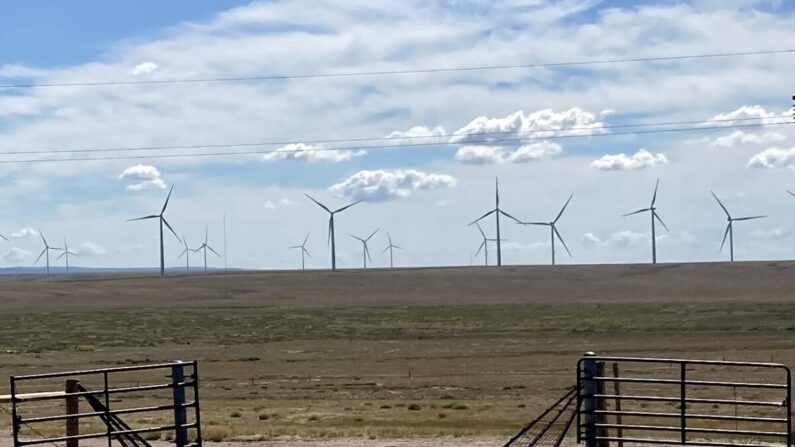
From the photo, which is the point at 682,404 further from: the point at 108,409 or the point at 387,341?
the point at 387,341

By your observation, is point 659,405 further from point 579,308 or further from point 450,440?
point 579,308

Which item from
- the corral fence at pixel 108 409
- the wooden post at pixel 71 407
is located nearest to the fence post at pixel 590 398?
the corral fence at pixel 108 409

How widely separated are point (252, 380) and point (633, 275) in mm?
124949

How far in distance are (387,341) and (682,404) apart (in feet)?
150

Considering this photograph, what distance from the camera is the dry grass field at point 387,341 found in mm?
29750

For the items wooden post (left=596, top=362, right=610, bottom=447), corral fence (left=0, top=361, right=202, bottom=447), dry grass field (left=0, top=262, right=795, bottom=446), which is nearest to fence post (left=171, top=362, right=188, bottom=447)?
corral fence (left=0, top=361, right=202, bottom=447)

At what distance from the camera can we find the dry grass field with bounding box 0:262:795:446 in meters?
29.8

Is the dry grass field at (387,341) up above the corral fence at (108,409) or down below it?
below

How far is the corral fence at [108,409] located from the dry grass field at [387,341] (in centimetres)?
124

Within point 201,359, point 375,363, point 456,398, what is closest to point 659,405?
point 456,398

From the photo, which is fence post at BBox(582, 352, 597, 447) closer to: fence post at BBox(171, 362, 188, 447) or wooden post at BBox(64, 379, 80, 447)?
fence post at BBox(171, 362, 188, 447)

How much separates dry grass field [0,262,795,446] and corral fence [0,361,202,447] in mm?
1243

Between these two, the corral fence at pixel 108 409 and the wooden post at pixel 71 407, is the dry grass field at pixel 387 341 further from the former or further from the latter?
the wooden post at pixel 71 407

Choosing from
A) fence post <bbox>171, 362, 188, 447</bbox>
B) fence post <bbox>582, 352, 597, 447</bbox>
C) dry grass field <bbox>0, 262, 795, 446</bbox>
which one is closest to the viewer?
fence post <bbox>171, 362, 188, 447</bbox>
